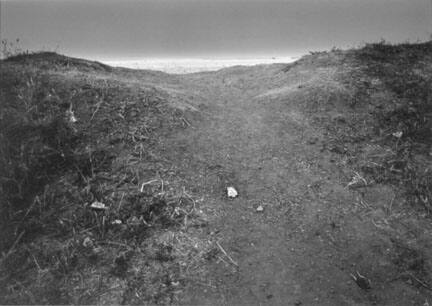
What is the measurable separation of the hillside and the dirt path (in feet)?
0.05

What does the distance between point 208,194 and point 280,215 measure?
794mm

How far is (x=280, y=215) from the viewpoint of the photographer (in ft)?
13.7

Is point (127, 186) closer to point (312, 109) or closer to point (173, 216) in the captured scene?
point (173, 216)

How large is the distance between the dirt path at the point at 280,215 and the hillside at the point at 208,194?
0.01 meters

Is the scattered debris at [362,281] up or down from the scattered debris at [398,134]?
down

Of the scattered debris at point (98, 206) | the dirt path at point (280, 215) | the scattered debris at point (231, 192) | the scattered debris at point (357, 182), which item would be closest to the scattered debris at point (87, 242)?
the scattered debris at point (98, 206)

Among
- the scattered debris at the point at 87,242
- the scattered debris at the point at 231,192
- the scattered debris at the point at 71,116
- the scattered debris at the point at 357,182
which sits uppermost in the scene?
the scattered debris at the point at 71,116

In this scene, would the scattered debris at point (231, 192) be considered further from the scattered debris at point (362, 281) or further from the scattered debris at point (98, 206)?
→ the scattered debris at point (362, 281)

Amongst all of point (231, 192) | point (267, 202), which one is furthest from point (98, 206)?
point (267, 202)

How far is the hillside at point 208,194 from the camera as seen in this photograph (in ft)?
11.2

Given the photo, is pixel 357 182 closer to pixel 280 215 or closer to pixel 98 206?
pixel 280 215

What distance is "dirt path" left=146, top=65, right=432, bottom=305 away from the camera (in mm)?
3410

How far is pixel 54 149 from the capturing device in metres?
4.30

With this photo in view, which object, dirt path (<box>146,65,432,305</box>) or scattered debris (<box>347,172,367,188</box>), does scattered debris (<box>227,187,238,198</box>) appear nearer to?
dirt path (<box>146,65,432,305</box>)
